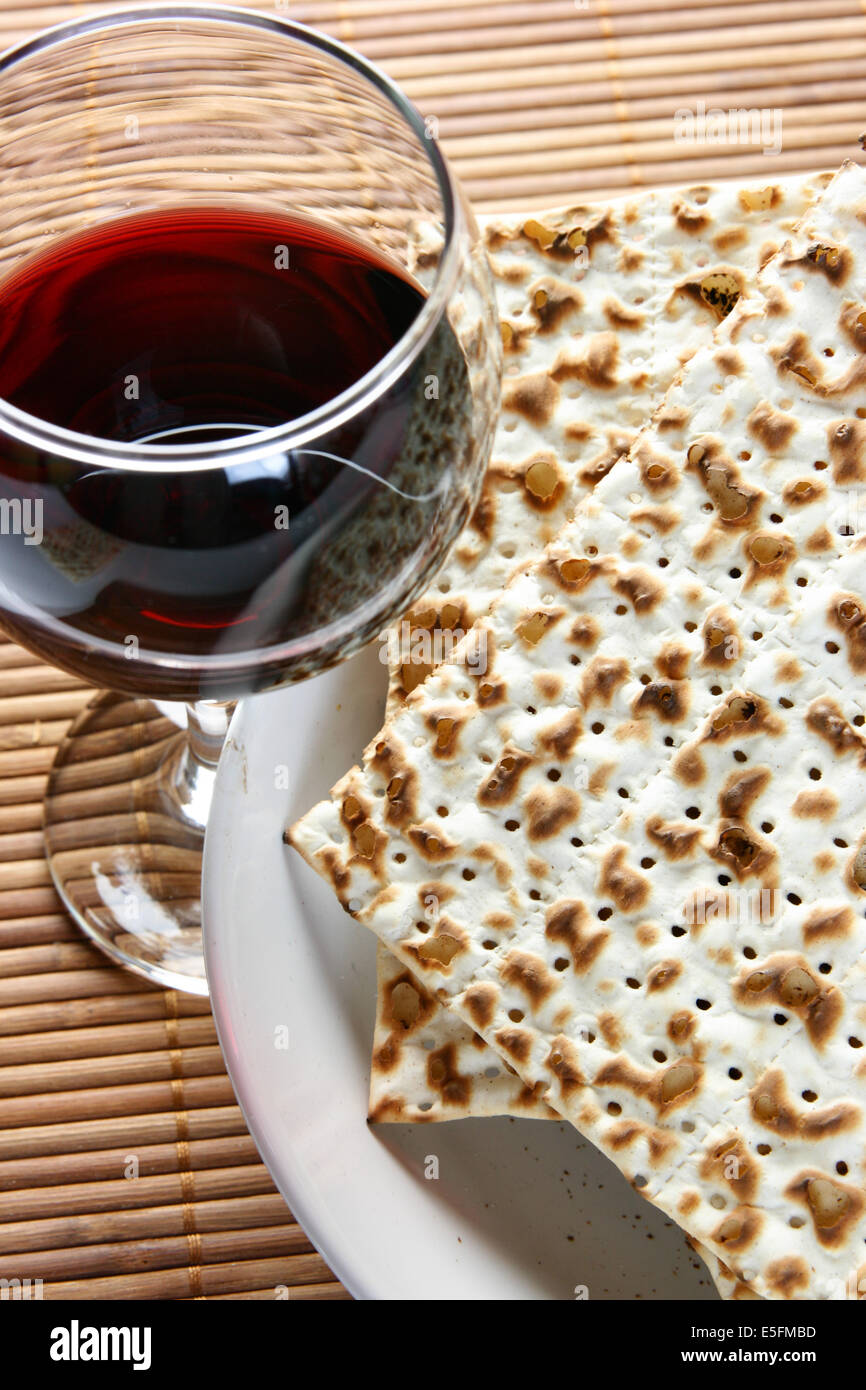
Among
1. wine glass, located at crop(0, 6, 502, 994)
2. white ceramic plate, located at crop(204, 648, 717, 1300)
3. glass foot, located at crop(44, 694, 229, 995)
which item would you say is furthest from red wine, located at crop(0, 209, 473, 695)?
glass foot, located at crop(44, 694, 229, 995)

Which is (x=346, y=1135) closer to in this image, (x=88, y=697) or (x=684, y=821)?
(x=684, y=821)

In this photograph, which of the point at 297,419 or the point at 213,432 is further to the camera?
the point at 213,432

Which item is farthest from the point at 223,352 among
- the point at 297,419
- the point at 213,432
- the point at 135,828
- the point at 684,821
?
the point at 135,828

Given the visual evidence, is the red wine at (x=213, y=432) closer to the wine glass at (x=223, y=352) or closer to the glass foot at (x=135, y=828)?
the wine glass at (x=223, y=352)

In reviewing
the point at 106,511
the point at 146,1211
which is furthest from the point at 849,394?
the point at 146,1211

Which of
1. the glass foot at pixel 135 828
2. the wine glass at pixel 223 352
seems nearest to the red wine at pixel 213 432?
the wine glass at pixel 223 352

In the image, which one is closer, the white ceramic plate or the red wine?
the red wine

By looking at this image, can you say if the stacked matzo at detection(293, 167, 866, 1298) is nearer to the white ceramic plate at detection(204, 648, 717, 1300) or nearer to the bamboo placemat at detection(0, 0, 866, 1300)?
the white ceramic plate at detection(204, 648, 717, 1300)
